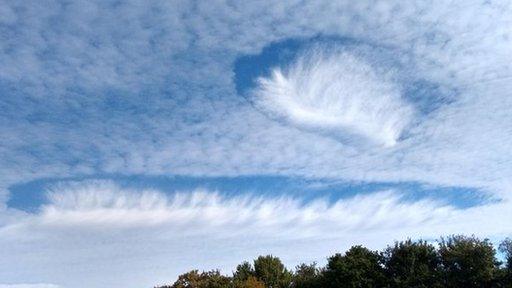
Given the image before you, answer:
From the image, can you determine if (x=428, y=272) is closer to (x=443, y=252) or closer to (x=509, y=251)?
(x=443, y=252)

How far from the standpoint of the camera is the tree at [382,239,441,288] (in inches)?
3022

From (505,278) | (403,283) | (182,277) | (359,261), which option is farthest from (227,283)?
(505,278)

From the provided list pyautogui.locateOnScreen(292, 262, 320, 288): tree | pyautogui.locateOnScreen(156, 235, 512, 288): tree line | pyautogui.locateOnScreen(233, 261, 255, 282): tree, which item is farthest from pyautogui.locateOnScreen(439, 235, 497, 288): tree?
pyautogui.locateOnScreen(233, 261, 255, 282): tree

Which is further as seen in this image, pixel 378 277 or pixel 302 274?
pixel 302 274

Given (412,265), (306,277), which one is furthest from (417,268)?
(306,277)

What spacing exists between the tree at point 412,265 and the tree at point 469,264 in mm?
1984

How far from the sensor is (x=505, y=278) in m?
71.8

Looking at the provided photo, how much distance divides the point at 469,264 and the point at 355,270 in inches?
671

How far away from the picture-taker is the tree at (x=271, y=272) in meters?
105

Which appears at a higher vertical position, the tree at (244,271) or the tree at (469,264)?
the tree at (244,271)

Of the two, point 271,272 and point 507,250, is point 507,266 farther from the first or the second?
point 271,272

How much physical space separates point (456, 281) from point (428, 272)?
406cm

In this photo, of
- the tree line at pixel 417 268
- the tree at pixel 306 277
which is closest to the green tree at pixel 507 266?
the tree line at pixel 417 268

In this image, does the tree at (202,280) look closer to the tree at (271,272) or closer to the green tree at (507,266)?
the tree at (271,272)
